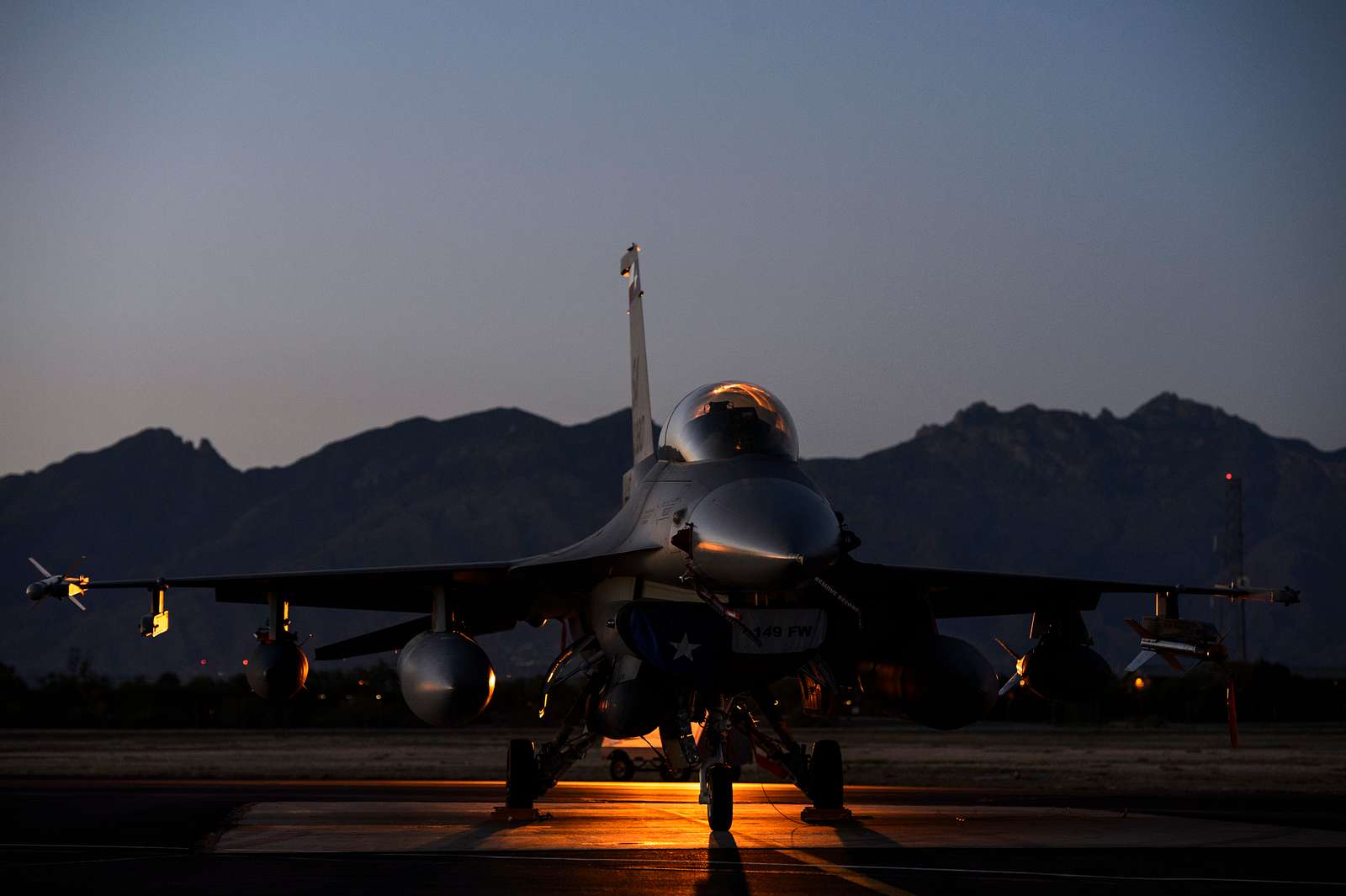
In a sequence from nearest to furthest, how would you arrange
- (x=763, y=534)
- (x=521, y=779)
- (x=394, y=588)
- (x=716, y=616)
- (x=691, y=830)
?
(x=763, y=534), (x=716, y=616), (x=691, y=830), (x=521, y=779), (x=394, y=588)

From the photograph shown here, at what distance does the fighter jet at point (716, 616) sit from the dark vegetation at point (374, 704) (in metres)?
36.7

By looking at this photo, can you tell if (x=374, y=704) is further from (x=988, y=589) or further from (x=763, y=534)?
(x=763, y=534)

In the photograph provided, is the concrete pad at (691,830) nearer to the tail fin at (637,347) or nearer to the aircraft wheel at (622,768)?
the tail fin at (637,347)

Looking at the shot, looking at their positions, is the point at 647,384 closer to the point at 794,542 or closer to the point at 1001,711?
the point at 794,542

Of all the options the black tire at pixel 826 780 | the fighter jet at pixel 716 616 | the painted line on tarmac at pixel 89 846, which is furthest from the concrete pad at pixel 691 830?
the fighter jet at pixel 716 616

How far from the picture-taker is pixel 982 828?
17.6 m

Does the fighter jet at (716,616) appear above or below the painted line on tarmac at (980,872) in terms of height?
above

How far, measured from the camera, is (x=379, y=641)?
22.4m

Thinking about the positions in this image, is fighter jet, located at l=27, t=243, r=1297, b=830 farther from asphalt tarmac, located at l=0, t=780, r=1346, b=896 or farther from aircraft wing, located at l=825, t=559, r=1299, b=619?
asphalt tarmac, located at l=0, t=780, r=1346, b=896

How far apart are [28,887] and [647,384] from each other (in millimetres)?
12673

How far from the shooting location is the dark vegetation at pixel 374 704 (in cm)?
6178

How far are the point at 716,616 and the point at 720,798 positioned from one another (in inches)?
73.8

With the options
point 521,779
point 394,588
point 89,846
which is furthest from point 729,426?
point 89,846

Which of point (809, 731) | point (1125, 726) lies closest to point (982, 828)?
point (809, 731)
